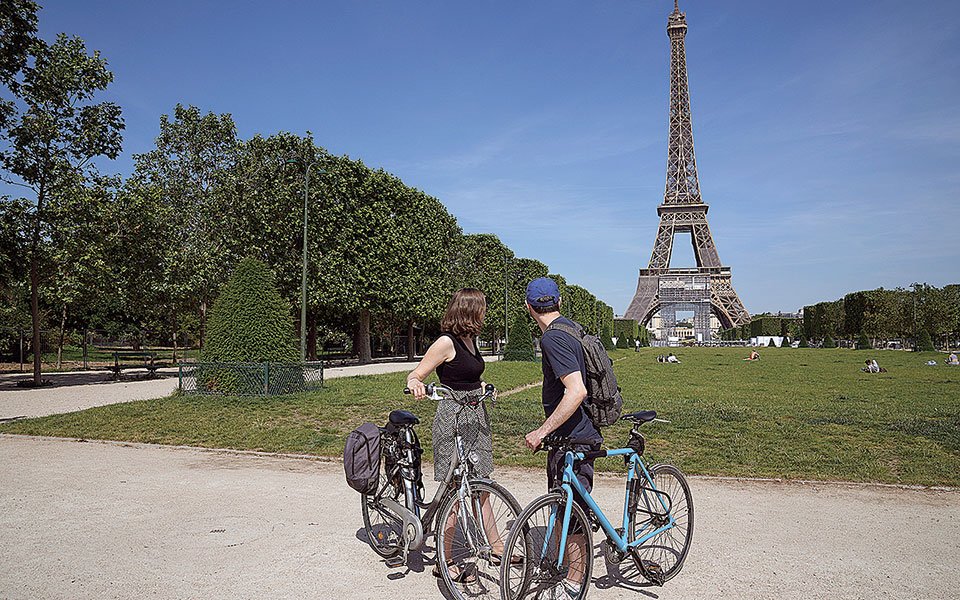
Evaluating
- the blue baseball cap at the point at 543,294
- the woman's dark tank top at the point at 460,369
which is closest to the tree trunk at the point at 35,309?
the woman's dark tank top at the point at 460,369

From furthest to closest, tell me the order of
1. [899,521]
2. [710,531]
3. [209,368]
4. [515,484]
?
[209,368] → [515,484] → [899,521] → [710,531]

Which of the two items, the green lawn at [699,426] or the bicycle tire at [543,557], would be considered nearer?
the bicycle tire at [543,557]

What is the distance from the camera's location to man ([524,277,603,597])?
3443mm

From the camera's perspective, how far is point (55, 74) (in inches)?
806

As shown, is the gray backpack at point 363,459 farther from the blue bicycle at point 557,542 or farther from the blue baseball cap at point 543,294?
the blue baseball cap at point 543,294

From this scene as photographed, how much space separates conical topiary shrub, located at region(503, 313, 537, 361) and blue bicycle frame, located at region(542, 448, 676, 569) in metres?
34.3

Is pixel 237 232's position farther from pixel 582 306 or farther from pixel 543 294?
pixel 582 306

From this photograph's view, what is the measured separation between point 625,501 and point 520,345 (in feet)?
117

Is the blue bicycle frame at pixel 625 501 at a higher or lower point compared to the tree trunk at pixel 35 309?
lower

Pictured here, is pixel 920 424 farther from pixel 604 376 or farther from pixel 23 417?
pixel 23 417

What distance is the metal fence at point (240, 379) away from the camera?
15906mm

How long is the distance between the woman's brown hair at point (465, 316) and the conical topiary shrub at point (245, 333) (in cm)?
1292

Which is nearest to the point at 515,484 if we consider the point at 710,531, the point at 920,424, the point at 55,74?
the point at 710,531

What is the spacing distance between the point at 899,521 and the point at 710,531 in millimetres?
1879
